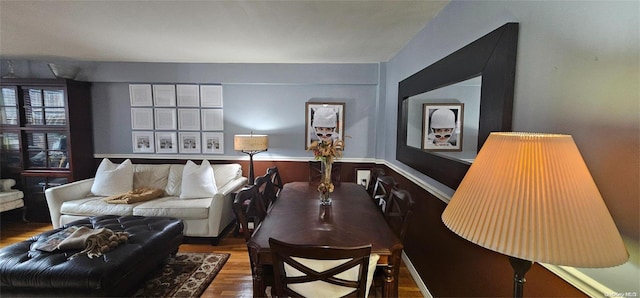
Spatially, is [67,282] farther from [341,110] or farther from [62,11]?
[341,110]

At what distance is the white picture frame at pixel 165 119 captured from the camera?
12.7 feet

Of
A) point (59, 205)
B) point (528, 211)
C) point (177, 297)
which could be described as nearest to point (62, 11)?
point (59, 205)

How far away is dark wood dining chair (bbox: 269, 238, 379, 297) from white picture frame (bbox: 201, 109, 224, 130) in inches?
121

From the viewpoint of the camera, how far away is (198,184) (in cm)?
329

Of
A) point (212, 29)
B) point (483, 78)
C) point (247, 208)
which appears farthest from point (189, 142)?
point (483, 78)

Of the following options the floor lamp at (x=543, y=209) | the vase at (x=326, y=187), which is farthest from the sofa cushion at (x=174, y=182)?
the floor lamp at (x=543, y=209)

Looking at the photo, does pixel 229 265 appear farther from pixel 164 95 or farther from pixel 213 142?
pixel 164 95

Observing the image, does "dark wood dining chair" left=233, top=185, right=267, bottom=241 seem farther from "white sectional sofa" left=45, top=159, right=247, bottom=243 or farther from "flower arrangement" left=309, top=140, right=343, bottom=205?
"white sectional sofa" left=45, top=159, right=247, bottom=243

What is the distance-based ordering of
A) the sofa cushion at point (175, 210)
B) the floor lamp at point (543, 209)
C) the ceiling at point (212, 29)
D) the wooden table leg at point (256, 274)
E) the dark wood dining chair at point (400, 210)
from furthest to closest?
the sofa cushion at point (175, 210)
the ceiling at point (212, 29)
the dark wood dining chair at point (400, 210)
the wooden table leg at point (256, 274)
the floor lamp at point (543, 209)

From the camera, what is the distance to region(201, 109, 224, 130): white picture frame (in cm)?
387

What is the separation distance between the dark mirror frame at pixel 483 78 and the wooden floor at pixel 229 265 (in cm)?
110

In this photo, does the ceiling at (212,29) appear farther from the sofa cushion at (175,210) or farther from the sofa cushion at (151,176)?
the sofa cushion at (175,210)

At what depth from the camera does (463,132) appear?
178 centimetres

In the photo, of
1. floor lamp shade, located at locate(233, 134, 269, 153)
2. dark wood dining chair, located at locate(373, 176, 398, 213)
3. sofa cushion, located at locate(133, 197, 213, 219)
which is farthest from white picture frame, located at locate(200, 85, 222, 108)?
dark wood dining chair, located at locate(373, 176, 398, 213)
